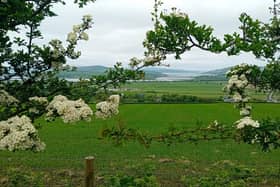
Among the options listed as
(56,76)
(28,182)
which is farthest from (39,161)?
(56,76)

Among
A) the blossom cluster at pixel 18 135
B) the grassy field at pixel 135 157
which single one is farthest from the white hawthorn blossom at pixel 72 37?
the grassy field at pixel 135 157

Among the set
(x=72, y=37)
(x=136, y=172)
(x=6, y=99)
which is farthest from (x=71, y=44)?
(x=136, y=172)

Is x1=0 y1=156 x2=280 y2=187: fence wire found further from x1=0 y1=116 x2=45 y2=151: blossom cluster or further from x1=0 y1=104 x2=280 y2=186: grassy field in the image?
x1=0 y1=116 x2=45 y2=151: blossom cluster

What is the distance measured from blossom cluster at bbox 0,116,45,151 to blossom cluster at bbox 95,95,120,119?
2.01 ft

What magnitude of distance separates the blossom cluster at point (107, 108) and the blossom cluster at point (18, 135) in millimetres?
611

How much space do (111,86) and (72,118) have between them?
3.21ft

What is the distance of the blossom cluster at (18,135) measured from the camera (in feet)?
11.9

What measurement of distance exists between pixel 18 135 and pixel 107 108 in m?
0.89

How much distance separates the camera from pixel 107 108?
425cm

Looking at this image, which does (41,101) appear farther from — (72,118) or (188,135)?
(188,135)

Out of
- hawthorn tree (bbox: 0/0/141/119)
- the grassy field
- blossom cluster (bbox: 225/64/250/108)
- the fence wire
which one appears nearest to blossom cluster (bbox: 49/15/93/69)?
hawthorn tree (bbox: 0/0/141/119)

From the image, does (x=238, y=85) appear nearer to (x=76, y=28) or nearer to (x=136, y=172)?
(x=76, y=28)

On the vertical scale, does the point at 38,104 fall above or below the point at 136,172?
above

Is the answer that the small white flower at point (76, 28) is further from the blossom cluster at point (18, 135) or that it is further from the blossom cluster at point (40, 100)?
the blossom cluster at point (18, 135)
